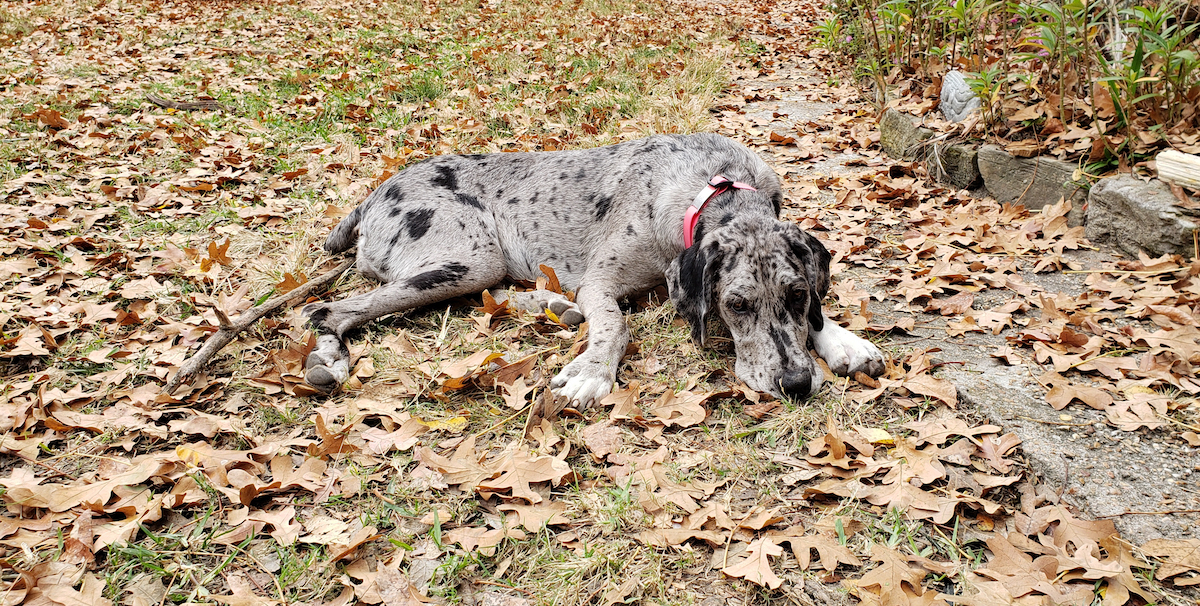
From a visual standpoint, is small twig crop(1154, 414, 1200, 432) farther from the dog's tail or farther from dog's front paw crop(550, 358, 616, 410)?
the dog's tail

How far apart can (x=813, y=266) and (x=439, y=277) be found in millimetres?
2029

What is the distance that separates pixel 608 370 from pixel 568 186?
1.55 metres

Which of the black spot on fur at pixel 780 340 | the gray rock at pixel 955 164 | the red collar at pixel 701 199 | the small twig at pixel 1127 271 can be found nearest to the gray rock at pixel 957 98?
the gray rock at pixel 955 164

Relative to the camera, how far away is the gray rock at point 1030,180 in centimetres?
448

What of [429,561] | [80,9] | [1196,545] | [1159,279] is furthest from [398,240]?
[80,9]

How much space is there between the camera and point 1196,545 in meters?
2.10

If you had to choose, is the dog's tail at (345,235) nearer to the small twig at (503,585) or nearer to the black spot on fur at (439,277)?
the black spot on fur at (439,277)

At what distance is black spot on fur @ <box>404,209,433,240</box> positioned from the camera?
4.11m

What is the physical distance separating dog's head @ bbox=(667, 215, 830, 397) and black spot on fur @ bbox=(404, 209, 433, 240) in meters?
1.67

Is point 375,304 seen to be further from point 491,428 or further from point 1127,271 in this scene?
point 1127,271

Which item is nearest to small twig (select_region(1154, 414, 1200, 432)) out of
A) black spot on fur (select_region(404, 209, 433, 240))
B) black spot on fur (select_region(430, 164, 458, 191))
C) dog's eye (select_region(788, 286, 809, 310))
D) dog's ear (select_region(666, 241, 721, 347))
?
dog's eye (select_region(788, 286, 809, 310))

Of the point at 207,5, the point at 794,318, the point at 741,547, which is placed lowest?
the point at 741,547

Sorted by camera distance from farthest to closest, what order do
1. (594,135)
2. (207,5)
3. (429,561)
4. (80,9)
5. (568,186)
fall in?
(207,5)
(80,9)
(594,135)
(568,186)
(429,561)

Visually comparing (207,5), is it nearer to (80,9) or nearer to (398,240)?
(80,9)
